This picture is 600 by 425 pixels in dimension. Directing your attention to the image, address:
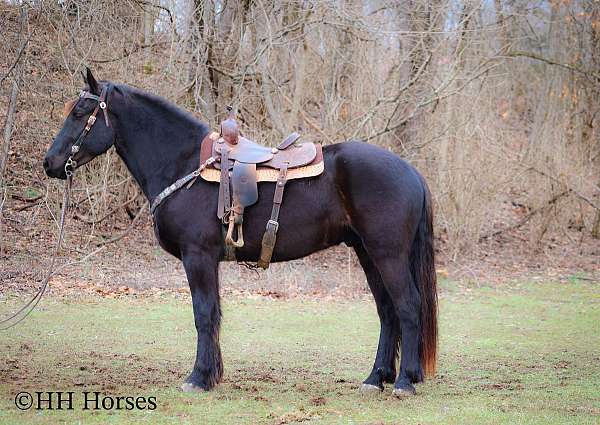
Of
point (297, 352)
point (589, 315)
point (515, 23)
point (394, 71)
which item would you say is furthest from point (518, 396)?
point (515, 23)

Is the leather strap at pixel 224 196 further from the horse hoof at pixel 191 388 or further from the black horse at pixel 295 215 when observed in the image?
the horse hoof at pixel 191 388

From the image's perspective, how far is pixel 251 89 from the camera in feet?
46.6

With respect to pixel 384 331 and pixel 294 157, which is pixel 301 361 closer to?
pixel 384 331

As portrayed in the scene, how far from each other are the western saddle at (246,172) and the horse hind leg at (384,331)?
80 cm

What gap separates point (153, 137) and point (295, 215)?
134 cm

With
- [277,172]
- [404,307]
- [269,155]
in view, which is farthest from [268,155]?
[404,307]

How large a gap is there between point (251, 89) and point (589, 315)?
7.07 metres

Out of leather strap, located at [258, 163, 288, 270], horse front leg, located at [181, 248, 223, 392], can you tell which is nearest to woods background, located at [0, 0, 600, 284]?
horse front leg, located at [181, 248, 223, 392]

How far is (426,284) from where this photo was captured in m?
6.03

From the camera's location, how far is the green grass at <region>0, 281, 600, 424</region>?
5266 millimetres

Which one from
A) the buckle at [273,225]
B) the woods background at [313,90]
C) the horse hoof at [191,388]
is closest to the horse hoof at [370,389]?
the horse hoof at [191,388]

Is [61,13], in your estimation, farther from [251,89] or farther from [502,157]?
[502,157]

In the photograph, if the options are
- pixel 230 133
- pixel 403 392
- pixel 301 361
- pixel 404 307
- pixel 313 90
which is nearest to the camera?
pixel 403 392

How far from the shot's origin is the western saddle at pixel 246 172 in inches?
233
